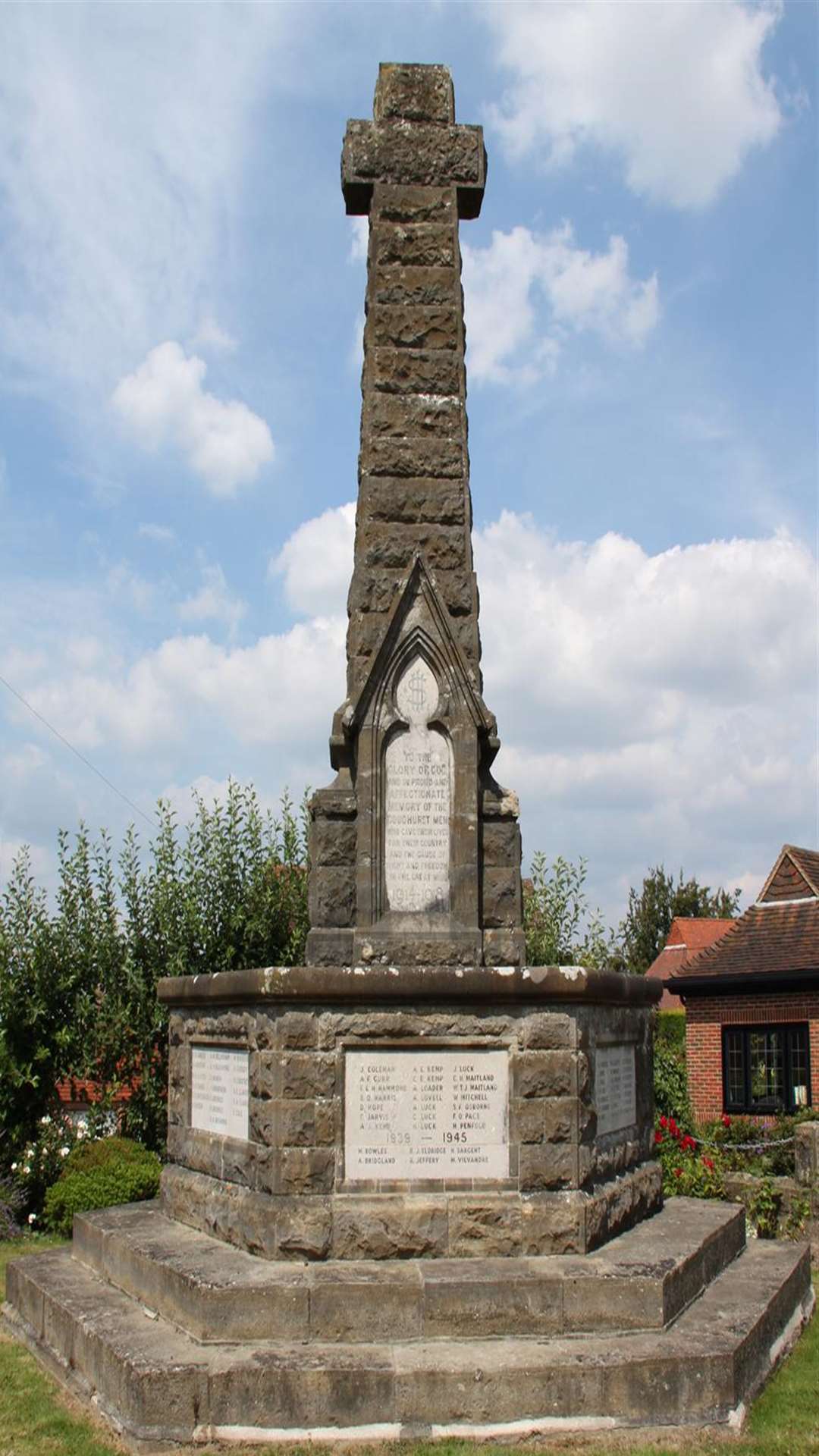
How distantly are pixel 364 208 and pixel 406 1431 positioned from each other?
7.42 m

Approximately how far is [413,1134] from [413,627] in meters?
3.00

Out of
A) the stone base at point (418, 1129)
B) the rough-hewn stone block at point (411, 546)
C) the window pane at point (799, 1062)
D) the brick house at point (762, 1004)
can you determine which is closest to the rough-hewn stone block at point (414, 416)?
the rough-hewn stone block at point (411, 546)

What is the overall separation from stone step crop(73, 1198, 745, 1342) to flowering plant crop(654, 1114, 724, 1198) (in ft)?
15.0

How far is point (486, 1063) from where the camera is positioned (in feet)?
21.6

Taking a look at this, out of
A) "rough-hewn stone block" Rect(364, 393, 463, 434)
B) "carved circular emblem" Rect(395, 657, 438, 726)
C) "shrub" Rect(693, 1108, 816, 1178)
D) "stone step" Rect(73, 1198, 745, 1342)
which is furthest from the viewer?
"shrub" Rect(693, 1108, 816, 1178)

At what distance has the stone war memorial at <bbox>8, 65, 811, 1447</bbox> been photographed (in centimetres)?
541

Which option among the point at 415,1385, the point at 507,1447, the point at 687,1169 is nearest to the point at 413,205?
the point at 415,1385

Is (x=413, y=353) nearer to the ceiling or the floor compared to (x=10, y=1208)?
nearer to the ceiling

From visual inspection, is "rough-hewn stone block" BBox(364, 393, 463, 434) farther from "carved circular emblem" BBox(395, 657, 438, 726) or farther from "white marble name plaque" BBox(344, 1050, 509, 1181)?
"white marble name plaque" BBox(344, 1050, 509, 1181)

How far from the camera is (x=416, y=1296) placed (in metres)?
5.81

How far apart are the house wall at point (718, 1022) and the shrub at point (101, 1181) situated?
1165cm

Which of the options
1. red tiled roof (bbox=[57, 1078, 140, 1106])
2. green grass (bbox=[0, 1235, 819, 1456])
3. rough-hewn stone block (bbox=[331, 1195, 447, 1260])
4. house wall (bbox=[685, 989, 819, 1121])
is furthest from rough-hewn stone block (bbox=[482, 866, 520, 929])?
house wall (bbox=[685, 989, 819, 1121])

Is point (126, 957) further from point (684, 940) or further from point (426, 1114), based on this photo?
point (684, 940)

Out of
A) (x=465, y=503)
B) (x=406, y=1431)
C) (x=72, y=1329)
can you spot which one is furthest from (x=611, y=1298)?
(x=465, y=503)
